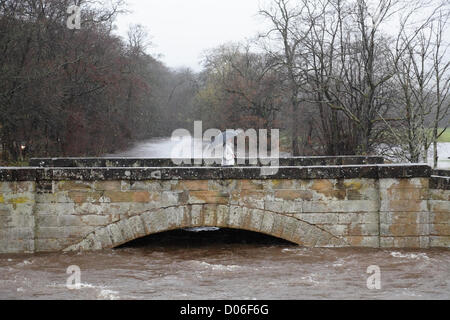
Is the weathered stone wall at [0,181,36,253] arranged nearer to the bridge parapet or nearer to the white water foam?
the bridge parapet

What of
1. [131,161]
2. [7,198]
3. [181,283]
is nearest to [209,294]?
[181,283]

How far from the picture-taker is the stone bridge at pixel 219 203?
820cm

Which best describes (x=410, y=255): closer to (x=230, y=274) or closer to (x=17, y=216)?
(x=230, y=274)

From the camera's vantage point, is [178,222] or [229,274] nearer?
[229,274]

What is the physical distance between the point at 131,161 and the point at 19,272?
159 inches

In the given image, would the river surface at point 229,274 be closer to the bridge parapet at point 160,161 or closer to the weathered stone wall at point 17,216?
the weathered stone wall at point 17,216

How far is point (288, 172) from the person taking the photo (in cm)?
830

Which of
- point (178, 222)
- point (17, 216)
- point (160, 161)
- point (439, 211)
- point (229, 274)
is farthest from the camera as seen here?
point (160, 161)

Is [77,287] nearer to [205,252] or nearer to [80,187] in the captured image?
[80,187]

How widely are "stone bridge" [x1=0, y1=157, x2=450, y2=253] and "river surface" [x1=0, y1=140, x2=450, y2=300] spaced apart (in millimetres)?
291

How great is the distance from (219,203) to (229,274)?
1221mm

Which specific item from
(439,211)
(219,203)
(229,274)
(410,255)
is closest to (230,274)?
(229,274)

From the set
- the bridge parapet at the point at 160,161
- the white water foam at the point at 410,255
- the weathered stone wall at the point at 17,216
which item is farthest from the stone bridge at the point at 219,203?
the bridge parapet at the point at 160,161

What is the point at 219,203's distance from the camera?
8.28 metres
